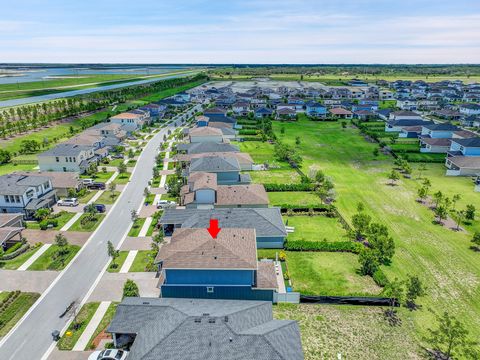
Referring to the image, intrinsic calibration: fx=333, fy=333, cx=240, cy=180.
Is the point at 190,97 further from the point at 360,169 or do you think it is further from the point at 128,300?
the point at 128,300

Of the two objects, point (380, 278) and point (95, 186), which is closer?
point (380, 278)

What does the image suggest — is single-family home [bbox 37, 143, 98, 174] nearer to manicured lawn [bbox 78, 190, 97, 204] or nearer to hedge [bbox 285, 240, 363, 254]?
manicured lawn [bbox 78, 190, 97, 204]

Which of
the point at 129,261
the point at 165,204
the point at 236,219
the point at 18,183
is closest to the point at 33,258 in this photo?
the point at 129,261

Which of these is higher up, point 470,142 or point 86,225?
point 470,142

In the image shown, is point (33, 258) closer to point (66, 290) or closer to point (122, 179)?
point (66, 290)

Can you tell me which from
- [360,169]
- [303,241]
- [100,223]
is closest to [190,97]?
[360,169]

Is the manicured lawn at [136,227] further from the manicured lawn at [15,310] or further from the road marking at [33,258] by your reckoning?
the manicured lawn at [15,310]

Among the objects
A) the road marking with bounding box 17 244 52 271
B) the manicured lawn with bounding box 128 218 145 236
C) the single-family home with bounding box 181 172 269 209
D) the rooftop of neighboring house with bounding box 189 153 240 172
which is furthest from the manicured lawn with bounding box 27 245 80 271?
the rooftop of neighboring house with bounding box 189 153 240 172
